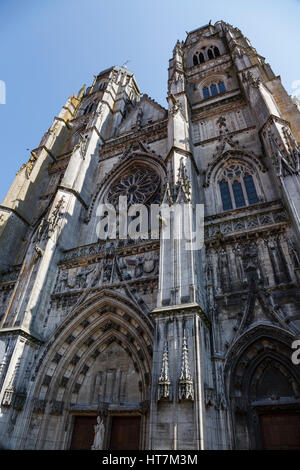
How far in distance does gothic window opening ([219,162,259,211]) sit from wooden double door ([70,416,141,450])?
7932 mm

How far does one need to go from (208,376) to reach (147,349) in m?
2.05

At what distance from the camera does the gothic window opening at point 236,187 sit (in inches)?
438

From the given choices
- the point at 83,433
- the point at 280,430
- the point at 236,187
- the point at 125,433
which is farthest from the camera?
the point at 236,187

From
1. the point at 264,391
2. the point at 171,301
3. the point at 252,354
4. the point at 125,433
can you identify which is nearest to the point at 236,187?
the point at 171,301

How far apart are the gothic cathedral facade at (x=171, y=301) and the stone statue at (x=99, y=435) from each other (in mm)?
250

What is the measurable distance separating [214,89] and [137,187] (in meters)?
8.94

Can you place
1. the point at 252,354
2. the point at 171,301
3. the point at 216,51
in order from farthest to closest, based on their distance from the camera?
the point at 216,51 < the point at 171,301 < the point at 252,354

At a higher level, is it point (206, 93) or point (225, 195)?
point (206, 93)

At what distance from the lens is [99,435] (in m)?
7.42

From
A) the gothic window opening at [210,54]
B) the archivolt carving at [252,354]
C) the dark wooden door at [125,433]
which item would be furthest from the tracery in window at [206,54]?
the dark wooden door at [125,433]

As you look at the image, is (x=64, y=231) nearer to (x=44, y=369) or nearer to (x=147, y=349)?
(x=44, y=369)

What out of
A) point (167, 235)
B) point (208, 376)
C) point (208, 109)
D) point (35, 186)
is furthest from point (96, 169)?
point (208, 376)

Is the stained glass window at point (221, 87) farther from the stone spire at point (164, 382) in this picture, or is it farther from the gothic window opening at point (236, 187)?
the stone spire at point (164, 382)

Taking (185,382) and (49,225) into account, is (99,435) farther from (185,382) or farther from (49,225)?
(49,225)
